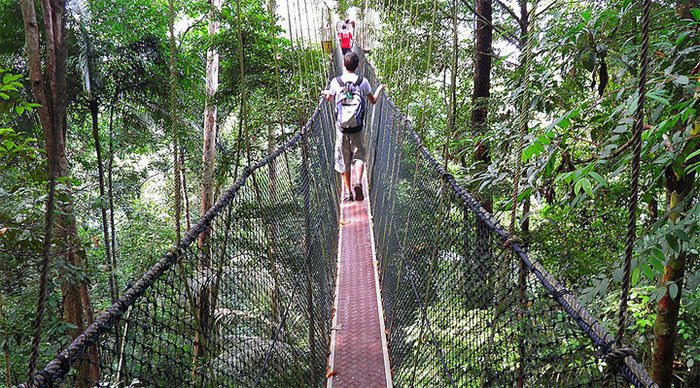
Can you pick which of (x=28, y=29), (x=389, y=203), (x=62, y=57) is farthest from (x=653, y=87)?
(x=28, y=29)

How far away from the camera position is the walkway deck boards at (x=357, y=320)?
6.41 ft

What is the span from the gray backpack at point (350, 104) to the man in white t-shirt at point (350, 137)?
0.02 m

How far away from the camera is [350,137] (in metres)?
3.47

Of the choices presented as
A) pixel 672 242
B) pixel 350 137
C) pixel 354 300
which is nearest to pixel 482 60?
pixel 350 137

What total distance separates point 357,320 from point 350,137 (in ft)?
4.87

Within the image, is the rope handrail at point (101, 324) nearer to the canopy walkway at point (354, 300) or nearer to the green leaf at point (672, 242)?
the canopy walkway at point (354, 300)

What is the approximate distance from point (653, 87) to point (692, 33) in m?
0.17

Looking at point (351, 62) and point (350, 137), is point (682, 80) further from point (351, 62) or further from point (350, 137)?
point (350, 137)

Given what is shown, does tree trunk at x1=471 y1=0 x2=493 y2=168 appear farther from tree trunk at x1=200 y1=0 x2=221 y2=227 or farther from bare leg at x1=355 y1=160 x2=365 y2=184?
tree trunk at x1=200 y1=0 x2=221 y2=227

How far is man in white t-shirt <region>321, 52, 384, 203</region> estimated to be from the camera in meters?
3.29

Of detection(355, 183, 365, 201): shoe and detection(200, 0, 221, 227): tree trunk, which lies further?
detection(200, 0, 221, 227): tree trunk

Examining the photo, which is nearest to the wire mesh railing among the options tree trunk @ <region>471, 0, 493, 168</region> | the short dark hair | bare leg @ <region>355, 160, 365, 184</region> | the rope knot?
the rope knot

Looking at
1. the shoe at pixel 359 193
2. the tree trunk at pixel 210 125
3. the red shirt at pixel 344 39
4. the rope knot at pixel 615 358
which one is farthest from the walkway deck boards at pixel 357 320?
the red shirt at pixel 344 39

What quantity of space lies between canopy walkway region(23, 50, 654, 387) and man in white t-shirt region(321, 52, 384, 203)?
16.5 inches
